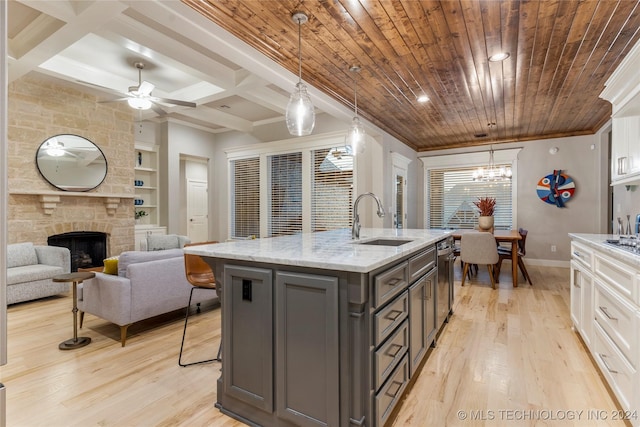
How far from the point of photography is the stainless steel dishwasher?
109 inches

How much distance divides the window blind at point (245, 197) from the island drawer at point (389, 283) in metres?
5.36

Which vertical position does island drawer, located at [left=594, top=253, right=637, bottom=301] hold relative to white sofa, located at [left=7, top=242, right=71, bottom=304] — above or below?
above

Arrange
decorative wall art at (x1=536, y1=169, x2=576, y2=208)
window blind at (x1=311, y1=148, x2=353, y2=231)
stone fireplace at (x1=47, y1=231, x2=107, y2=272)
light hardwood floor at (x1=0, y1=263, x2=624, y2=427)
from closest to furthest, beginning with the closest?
light hardwood floor at (x1=0, y1=263, x2=624, y2=427)
stone fireplace at (x1=47, y1=231, x2=107, y2=272)
window blind at (x1=311, y1=148, x2=353, y2=231)
decorative wall art at (x1=536, y1=169, x2=576, y2=208)

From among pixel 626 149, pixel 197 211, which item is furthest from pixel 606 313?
pixel 197 211

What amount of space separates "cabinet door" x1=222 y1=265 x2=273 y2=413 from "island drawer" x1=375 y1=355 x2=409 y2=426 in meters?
0.55

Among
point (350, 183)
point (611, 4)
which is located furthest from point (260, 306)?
point (350, 183)

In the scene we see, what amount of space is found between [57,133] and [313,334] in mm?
5490

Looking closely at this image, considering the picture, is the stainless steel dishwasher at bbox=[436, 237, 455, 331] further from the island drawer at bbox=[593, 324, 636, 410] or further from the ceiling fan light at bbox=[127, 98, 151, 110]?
the ceiling fan light at bbox=[127, 98, 151, 110]

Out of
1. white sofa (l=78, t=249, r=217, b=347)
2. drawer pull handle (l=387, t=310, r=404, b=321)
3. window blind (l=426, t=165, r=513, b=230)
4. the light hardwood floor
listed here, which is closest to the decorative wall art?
window blind (l=426, t=165, r=513, b=230)

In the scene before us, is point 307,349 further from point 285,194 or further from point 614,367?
point 285,194

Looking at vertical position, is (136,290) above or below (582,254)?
below

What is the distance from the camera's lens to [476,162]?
22.6ft

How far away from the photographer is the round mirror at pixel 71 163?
15.7 feet

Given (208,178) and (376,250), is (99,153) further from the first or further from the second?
(376,250)
